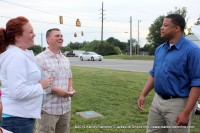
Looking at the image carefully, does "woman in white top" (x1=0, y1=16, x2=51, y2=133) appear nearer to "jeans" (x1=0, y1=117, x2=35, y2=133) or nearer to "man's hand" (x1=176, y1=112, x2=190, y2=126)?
"jeans" (x1=0, y1=117, x2=35, y2=133)

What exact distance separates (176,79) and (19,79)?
177 centimetres

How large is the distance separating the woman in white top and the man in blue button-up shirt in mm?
1390

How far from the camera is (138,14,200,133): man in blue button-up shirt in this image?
11.9ft

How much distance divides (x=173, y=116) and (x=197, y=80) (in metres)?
0.51

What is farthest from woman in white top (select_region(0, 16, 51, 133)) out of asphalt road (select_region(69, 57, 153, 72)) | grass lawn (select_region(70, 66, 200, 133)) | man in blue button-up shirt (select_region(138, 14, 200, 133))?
asphalt road (select_region(69, 57, 153, 72))

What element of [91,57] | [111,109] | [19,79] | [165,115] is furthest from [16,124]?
[91,57]

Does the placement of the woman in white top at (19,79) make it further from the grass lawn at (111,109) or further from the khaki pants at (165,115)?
the grass lawn at (111,109)

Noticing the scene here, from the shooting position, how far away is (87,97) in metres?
9.15

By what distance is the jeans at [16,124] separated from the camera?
311cm

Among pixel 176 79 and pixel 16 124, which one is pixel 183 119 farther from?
pixel 16 124

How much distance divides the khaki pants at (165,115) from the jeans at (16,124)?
160cm

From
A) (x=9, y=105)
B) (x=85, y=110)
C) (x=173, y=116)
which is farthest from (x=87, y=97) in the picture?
(x=9, y=105)

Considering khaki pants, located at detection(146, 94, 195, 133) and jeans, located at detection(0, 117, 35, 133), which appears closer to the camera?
jeans, located at detection(0, 117, 35, 133)

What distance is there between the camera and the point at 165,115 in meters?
3.89
